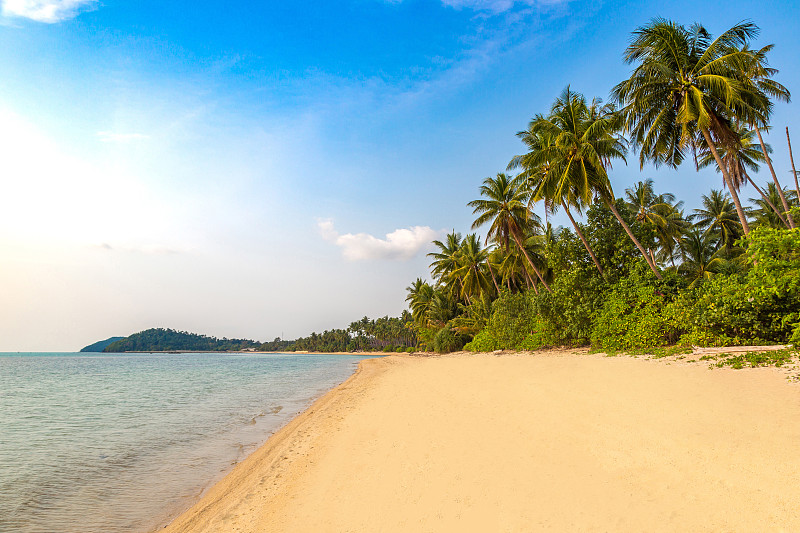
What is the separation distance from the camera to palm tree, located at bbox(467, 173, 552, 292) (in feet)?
96.6

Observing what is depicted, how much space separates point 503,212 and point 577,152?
10373mm

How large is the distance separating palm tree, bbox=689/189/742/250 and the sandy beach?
31.2m

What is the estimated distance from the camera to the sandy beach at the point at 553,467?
A: 365 centimetres

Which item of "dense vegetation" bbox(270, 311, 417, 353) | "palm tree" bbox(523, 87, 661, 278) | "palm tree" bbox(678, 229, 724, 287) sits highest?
"palm tree" bbox(523, 87, 661, 278)

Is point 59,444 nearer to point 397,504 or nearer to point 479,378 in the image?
point 397,504

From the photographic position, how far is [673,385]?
26.2 feet

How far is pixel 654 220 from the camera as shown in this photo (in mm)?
27062

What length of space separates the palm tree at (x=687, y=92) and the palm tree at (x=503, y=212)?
1217 centimetres

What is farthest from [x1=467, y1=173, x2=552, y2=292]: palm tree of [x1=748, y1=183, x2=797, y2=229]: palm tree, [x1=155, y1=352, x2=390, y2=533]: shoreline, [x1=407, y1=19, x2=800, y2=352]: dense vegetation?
[x1=155, y1=352, x2=390, y2=533]: shoreline

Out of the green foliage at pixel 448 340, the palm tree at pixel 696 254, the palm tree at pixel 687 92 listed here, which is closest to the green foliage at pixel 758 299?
the palm tree at pixel 687 92

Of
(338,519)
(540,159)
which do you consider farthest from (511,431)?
(540,159)

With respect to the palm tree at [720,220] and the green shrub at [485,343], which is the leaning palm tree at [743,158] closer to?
the palm tree at [720,220]

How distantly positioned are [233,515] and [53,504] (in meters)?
3.76

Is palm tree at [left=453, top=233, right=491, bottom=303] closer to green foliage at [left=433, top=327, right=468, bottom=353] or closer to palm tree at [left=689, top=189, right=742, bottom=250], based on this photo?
green foliage at [left=433, top=327, right=468, bottom=353]
